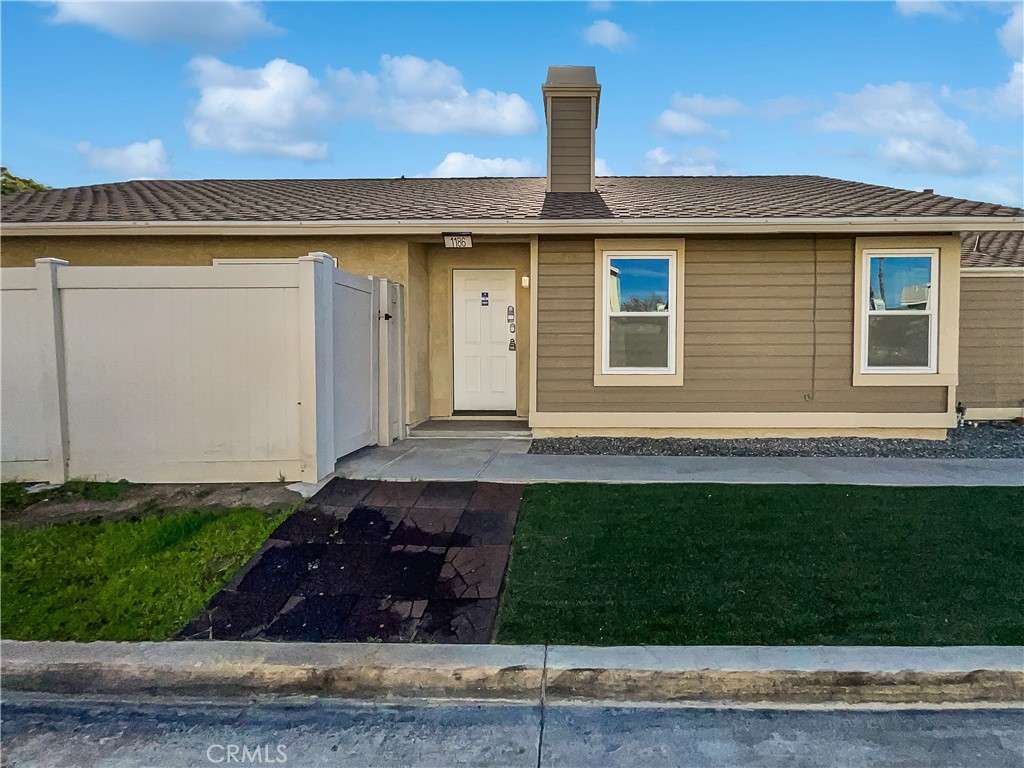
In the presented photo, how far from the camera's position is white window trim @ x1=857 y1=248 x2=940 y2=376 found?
8.00 meters

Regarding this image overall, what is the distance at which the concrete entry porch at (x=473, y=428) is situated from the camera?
8.47 metres

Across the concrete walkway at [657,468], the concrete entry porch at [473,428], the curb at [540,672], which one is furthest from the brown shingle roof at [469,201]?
the curb at [540,672]

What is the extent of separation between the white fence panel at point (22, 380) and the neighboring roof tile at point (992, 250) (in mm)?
12064

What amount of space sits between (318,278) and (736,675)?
4.59m

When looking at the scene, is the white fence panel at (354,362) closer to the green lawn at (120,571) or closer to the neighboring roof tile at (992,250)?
the green lawn at (120,571)

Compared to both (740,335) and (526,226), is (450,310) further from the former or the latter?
(740,335)

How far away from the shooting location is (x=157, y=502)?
5.57 meters

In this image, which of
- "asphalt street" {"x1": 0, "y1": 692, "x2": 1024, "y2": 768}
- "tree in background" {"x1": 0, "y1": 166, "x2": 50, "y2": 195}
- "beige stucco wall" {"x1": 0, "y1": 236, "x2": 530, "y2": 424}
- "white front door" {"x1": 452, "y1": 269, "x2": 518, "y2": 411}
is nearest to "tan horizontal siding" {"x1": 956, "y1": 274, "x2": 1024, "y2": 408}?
"white front door" {"x1": 452, "y1": 269, "x2": 518, "y2": 411}

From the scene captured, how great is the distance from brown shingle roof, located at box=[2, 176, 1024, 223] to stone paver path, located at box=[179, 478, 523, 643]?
4.08 m

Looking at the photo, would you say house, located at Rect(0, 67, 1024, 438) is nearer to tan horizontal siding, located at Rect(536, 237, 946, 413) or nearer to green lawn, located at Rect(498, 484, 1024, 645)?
tan horizontal siding, located at Rect(536, 237, 946, 413)

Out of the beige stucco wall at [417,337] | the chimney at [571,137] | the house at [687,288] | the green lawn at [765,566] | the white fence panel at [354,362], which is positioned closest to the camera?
the green lawn at [765,566]

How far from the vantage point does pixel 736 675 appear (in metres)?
3.09

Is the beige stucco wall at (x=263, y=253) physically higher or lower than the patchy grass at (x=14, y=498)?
higher

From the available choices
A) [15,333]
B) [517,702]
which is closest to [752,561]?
[517,702]
